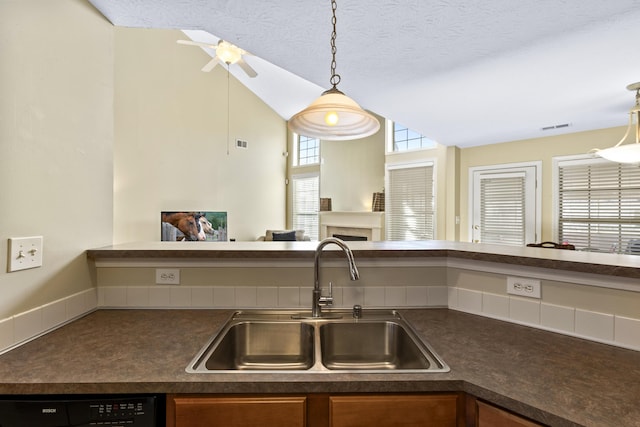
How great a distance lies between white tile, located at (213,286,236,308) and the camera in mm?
1400

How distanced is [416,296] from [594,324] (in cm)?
61

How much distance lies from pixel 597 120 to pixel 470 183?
5.75 feet

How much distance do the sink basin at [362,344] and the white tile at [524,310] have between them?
0.46m

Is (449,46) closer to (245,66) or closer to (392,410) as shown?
(392,410)

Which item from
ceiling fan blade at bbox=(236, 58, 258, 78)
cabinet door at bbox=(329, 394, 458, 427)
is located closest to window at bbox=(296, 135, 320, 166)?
ceiling fan blade at bbox=(236, 58, 258, 78)

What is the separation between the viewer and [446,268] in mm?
1427

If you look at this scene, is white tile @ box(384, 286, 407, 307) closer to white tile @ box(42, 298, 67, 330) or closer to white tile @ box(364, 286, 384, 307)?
white tile @ box(364, 286, 384, 307)

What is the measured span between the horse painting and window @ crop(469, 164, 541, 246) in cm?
461

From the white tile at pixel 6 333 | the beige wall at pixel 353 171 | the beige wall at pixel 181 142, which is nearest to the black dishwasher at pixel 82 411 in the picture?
the white tile at pixel 6 333

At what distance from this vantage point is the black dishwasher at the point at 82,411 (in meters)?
0.80

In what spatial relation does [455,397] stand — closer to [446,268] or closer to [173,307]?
[446,268]

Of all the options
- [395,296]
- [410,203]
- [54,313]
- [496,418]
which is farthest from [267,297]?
[410,203]

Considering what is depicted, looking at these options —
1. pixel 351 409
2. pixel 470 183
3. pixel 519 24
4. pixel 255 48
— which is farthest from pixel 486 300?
pixel 470 183

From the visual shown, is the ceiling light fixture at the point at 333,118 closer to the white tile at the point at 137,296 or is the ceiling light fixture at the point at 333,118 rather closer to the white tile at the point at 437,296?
the white tile at the point at 437,296
